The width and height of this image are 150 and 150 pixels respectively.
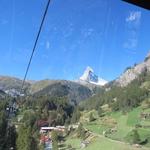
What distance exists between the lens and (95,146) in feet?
356

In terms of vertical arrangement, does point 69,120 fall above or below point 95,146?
above

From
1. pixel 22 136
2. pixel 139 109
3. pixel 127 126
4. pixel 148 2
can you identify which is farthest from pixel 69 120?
pixel 148 2

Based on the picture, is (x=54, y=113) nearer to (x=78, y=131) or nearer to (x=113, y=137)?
(x=78, y=131)

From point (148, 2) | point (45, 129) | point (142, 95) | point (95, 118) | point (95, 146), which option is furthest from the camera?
point (142, 95)

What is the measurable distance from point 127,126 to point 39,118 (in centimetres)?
3991

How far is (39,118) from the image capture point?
6078 inches

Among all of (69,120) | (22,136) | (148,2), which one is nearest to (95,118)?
(69,120)

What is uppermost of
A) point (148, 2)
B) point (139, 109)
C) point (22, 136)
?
point (139, 109)

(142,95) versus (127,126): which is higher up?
(142,95)

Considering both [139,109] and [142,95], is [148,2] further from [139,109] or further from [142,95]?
[142,95]

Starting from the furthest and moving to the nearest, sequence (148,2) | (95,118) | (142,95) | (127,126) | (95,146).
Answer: (142,95) < (95,118) < (127,126) < (95,146) < (148,2)

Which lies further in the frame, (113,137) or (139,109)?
(139,109)

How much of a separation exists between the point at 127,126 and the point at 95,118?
1195 inches

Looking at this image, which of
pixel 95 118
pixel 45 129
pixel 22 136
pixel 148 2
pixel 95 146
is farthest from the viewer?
pixel 95 118
